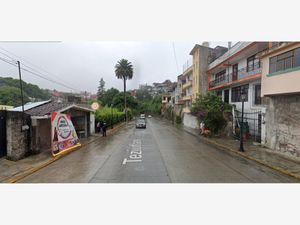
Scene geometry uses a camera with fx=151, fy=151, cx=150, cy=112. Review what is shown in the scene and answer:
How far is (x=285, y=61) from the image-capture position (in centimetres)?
911

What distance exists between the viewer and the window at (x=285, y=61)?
849 cm

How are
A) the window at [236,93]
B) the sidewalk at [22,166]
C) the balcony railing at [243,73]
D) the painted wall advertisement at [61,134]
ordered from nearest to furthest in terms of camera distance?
the sidewalk at [22,166], the painted wall advertisement at [61,134], the balcony railing at [243,73], the window at [236,93]

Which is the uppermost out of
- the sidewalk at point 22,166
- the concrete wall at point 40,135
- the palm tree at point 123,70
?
the palm tree at point 123,70

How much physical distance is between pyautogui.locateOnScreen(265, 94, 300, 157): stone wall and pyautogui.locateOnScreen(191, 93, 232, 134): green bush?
4.49m

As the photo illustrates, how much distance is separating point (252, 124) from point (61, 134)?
52.5 feet

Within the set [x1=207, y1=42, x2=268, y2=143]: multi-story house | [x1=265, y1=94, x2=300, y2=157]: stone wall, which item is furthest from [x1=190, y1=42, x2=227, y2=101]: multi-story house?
[x1=265, y1=94, x2=300, y2=157]: stone wall

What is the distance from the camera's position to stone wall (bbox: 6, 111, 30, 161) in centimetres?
794

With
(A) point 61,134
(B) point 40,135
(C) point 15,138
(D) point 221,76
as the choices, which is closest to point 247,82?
(D) point 221,76

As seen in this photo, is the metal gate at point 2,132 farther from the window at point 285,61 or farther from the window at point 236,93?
the window at point 236,93

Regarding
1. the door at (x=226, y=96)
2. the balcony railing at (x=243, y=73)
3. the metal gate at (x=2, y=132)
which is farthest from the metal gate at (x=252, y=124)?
the metal gate at (x=2, y=132)

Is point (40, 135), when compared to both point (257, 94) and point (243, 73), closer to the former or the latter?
point (257, 94)

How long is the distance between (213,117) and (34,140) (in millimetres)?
14731

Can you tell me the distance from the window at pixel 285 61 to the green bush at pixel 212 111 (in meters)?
5.76

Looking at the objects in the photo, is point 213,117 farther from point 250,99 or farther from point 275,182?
point 275,182
